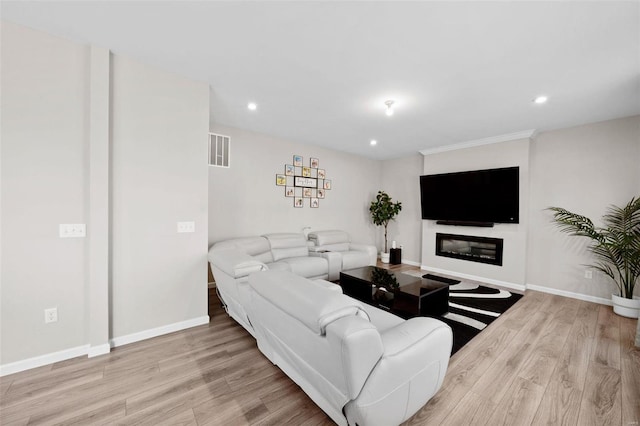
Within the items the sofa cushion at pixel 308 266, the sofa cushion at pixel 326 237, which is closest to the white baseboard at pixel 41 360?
the sofa cushion at pixel 308 266

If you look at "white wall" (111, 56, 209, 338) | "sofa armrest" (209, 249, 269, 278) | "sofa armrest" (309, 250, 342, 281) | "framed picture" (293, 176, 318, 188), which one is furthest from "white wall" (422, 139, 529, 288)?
"white wall" (111, 56, 209, 338)

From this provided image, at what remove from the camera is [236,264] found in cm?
210

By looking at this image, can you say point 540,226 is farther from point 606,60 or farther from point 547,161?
point 606,60

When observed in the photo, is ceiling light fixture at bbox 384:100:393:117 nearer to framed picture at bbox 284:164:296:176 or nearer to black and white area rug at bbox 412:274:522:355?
framed picture at bbox 284:164:296:176

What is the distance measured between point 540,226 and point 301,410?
15.2 feet

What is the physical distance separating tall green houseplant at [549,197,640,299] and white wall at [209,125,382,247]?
368cm

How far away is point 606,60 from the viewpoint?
2135 millimetres

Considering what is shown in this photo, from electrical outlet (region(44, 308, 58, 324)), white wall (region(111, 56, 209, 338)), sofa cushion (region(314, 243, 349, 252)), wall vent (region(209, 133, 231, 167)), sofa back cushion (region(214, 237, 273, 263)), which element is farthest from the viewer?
sofa cushion (region(314, 243, 349, 252))

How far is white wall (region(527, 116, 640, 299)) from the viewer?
3408mm

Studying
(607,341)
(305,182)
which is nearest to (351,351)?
(607,341)

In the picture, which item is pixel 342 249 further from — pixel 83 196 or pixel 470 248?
pixel 83 196

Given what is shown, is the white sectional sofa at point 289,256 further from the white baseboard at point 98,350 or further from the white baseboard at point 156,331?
the white baseboard at point 98,350

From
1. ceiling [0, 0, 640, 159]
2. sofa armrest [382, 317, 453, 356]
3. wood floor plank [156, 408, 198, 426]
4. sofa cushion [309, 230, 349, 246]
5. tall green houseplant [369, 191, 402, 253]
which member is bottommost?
wood floor plank [156, 408, 198, 426]

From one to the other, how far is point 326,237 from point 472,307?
2.63 m
